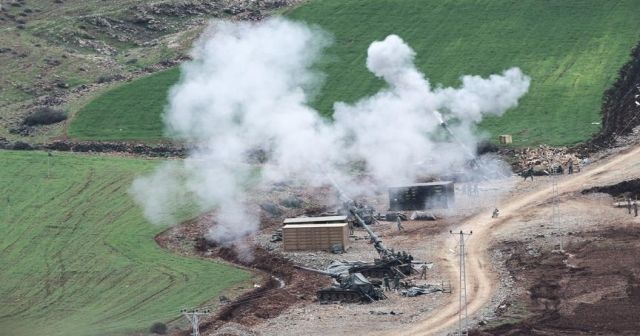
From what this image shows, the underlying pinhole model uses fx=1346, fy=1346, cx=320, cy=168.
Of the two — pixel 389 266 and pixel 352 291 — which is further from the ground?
pixel 389 266

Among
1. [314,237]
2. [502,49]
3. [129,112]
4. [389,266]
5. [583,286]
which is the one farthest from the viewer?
[502,49]

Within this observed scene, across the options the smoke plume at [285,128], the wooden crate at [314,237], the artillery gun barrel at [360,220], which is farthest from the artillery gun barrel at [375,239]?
the smoke plume at [285,128]

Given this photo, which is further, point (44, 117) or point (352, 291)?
point (44, 117)

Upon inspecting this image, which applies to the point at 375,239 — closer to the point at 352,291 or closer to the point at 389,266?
the point at 389,266

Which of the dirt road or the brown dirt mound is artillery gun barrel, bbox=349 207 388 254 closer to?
the dirt road

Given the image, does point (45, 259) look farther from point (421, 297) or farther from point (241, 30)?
point (241, 30)

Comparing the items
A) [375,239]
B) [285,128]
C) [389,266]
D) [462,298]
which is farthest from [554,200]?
[462,298]

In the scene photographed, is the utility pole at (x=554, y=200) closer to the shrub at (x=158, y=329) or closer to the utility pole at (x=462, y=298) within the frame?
the utility pole at (x=462, y=298)
